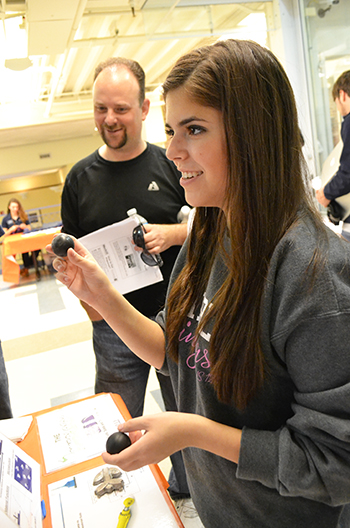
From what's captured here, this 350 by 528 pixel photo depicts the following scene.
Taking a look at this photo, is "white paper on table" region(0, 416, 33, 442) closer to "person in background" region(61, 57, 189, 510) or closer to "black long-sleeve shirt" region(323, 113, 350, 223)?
"person in background" region(61, 57, 189, 510)

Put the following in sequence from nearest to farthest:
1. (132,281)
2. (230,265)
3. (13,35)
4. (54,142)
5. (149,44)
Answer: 1. (230,265)
2. (132,281)
3. (13,35)
4. (149,44)
5. (54,142)

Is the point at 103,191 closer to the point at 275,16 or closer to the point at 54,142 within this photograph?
the point at 275,16

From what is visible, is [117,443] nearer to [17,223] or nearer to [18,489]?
[18,489]

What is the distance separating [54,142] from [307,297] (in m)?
14.8

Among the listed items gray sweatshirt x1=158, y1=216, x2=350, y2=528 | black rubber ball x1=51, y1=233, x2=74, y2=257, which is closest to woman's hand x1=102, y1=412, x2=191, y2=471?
gray sweatshirt x1=158, y1=216, x2=350, y2=528

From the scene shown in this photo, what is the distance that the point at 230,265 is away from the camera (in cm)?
87

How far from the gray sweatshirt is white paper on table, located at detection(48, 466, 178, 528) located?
133 millimetres

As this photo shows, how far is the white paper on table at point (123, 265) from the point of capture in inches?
69.2

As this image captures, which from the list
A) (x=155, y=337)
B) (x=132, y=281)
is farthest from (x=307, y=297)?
(x=132, y=281)

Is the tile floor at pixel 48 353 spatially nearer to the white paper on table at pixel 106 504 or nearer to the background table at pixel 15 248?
the background table at pixel 15 248

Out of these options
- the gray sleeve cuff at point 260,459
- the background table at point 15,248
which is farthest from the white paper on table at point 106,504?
the background table at point 15,248

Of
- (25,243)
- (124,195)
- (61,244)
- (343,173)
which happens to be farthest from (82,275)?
(25,243)

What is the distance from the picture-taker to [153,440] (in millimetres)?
800

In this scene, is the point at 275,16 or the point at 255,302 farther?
the point at 275,16
